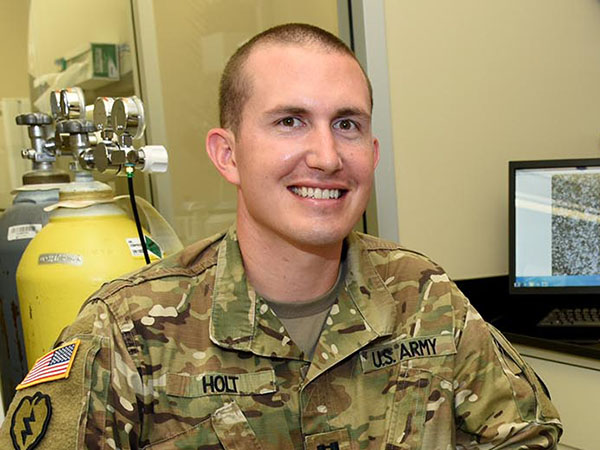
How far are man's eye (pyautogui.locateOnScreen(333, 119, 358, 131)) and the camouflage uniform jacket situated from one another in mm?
228

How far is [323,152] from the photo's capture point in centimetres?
95

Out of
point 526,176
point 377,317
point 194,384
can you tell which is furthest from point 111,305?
point 526,176

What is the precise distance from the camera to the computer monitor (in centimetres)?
185

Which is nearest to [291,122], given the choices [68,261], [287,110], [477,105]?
[287,110]

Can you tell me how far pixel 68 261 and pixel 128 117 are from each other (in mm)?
291

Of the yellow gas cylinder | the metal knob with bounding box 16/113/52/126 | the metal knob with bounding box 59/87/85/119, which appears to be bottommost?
the yellow gas cylinder

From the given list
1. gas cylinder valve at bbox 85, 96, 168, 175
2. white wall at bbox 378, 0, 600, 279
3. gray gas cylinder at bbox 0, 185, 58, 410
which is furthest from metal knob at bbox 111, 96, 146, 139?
white wall at bbox 378, 0, 600, 279

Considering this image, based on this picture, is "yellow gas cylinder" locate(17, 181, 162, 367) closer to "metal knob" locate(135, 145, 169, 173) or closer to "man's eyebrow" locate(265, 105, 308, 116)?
"metal knob" locate(135, 145, 169, 173)

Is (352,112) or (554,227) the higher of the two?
(352,112)

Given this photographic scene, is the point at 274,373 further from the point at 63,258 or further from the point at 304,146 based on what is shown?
the point at 63,258

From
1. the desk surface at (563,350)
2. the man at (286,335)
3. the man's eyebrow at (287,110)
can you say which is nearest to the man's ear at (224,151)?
the man at (286,335)

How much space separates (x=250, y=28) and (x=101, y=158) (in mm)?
821

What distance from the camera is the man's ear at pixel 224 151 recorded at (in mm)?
1054

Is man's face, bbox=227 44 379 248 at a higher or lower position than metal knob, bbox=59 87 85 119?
lower
